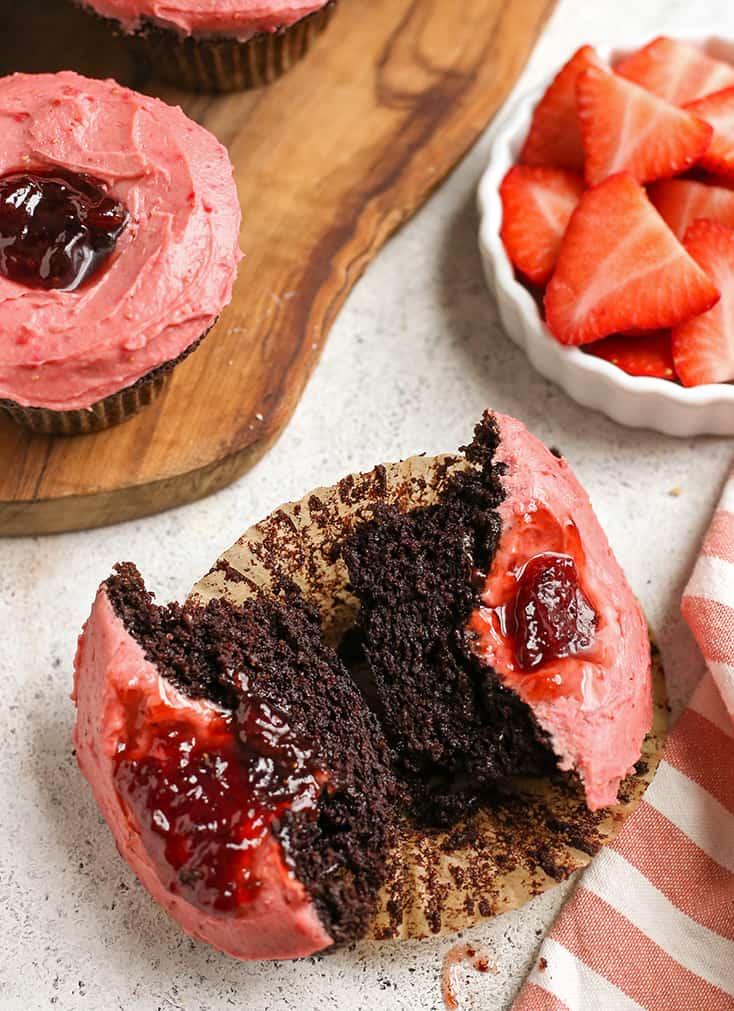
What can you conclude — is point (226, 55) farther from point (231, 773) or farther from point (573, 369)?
point (231, 773)

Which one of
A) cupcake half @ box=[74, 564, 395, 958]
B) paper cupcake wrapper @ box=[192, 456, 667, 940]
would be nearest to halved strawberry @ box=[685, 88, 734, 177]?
paper cupcake wrapper @ box=[192, 456, 667, 940]

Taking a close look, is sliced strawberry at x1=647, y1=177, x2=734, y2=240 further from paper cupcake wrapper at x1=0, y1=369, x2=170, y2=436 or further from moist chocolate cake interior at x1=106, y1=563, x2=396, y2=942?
moist chocolate cake interior at x1=106, y1=563, x2=396, y2=942

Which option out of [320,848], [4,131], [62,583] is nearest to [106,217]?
[4,131]

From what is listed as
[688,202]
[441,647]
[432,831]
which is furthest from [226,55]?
[432,831]

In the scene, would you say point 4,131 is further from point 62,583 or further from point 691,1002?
point 691,1002

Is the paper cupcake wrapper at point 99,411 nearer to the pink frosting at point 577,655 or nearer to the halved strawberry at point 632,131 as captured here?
the pink frosting at point 577,655

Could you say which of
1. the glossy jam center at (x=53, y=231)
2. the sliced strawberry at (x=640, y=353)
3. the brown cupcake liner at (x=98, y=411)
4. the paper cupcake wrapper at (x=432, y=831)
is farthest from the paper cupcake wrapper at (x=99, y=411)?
the sliced strawberry at (x=640, y=353)
